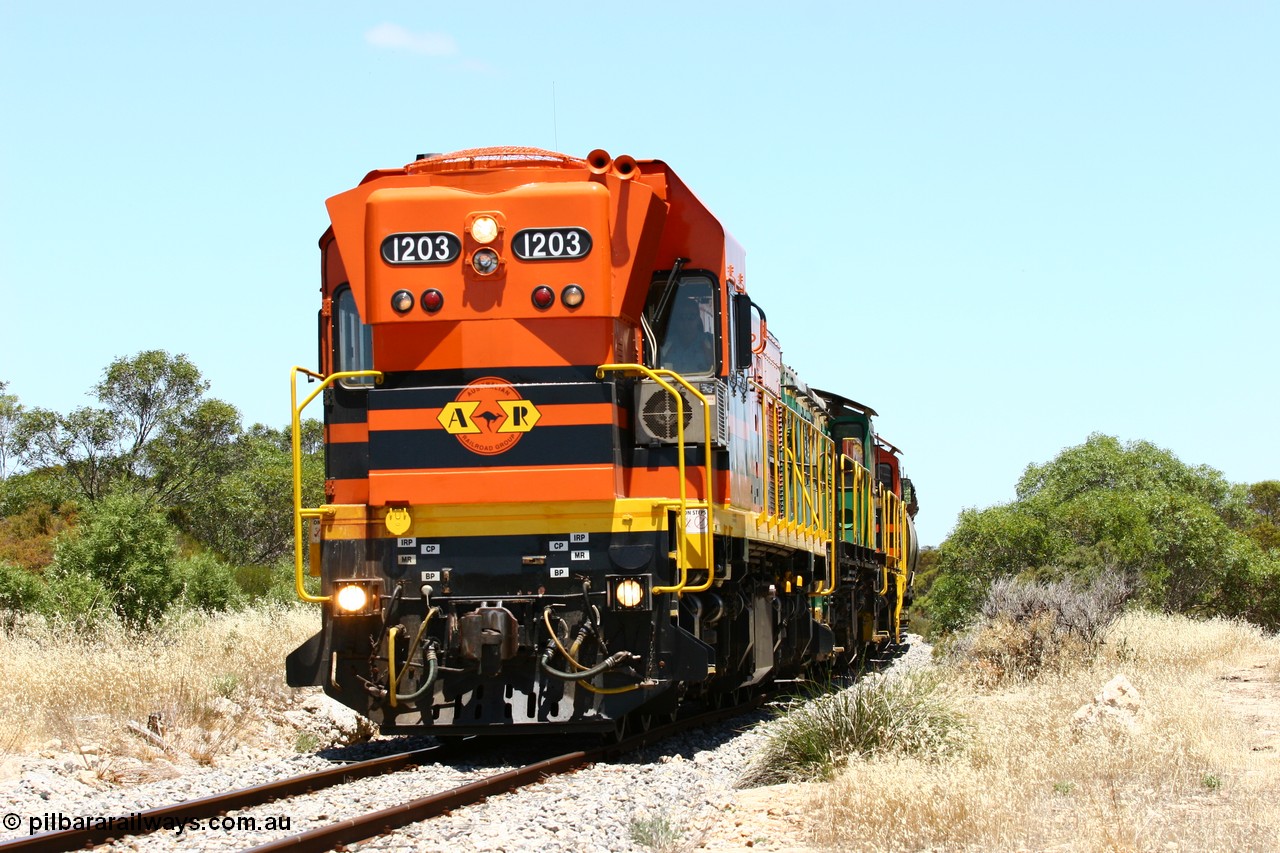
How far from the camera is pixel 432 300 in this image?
1070 centimetres

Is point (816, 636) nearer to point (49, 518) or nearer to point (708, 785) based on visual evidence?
point (708, 785)

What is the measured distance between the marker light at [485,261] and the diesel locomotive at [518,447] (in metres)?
0.01

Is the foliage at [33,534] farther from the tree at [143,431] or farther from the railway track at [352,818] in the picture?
the railway track at [352,818]

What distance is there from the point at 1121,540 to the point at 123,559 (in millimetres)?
22950

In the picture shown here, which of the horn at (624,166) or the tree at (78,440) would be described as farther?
the tree at (78,440)

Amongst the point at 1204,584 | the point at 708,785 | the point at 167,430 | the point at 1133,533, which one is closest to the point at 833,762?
the point at 708,785

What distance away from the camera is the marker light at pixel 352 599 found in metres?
10.5

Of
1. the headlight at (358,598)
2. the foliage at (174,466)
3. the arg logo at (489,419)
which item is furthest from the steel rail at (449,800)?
the foliage at (174,466)

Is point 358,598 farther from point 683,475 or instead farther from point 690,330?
point 690,330

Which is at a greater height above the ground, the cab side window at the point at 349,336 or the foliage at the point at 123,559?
the cab side window at the point at 349,336

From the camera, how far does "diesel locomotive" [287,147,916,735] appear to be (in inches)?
410

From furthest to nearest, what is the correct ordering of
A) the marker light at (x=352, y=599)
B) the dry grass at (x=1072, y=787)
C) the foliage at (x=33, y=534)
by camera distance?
the foliage at (x=33, y=534), the marker light at (x=352, y=599), the dry grass at (x=1072, y=787)

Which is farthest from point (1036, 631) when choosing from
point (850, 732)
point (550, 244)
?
point (550, 244)

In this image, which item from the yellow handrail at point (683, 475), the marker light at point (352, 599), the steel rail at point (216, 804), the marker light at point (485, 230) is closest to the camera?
the steel rail at point (216, 804)
